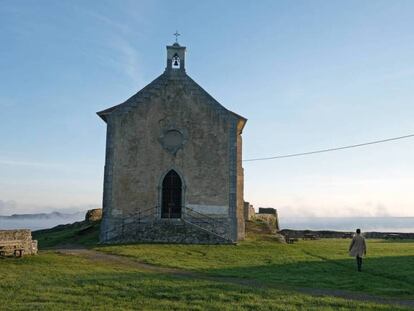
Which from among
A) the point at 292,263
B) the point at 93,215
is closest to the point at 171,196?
the point at 292,263

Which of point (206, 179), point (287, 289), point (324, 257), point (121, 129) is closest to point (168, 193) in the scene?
point (206, 179)

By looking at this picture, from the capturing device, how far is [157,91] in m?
32.5

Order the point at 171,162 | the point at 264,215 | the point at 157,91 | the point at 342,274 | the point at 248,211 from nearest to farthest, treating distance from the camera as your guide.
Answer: the point at 342,274
the point at 171,162
the point at 157,91
the point at 248,211
the point at 264,215

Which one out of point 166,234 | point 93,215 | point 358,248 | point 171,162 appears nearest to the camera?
point 358,248

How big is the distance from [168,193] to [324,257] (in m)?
10.7

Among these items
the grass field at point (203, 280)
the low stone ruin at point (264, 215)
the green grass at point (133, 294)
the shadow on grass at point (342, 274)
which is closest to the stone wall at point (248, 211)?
the low stone ruin at point (264, 215)

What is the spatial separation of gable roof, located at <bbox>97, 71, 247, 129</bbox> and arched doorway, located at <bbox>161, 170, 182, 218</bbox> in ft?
16.0

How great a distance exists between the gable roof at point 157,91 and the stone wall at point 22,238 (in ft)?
37.7

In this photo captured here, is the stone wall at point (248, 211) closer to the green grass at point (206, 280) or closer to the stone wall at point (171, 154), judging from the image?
the stone wall at point (171, 154)

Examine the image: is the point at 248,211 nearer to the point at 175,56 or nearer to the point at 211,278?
the point at 175,56

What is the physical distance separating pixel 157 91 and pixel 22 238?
13495 millimetres

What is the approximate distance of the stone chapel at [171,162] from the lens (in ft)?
103

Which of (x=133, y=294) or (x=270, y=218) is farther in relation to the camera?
(x=270, y=218)

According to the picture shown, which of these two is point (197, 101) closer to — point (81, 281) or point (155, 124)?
point (155, 124)
